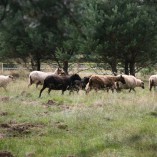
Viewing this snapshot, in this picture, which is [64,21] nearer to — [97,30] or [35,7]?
[35,7]

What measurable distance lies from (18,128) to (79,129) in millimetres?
1558

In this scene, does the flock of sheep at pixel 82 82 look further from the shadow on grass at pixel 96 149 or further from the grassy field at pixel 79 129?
the shadow on grass at pixel 96 149

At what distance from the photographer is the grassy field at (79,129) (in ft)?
28.2

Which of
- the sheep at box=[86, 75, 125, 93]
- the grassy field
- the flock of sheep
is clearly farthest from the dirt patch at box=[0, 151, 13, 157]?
the sheep at box=[86, 75, 125, 93]

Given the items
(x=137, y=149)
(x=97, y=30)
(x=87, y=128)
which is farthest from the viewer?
(x=97, y=30)

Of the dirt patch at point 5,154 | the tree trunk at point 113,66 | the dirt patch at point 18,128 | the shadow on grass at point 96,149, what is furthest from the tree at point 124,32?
the dirt patch at point 5,154

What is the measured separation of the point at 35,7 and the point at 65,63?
26.7 m

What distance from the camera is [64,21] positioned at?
581 cm

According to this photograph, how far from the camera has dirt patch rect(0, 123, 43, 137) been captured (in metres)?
10.2

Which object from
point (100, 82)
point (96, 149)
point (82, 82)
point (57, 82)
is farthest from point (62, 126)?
point (82, 82)

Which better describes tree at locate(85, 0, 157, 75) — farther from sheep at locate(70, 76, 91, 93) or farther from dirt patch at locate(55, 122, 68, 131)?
dirt patch at locate(55, 122, 68, 131)

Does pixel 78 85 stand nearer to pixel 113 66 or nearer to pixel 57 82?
pixel 57 82

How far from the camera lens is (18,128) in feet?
34.9

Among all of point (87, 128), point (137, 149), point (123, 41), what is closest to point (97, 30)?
point (123, 41)
